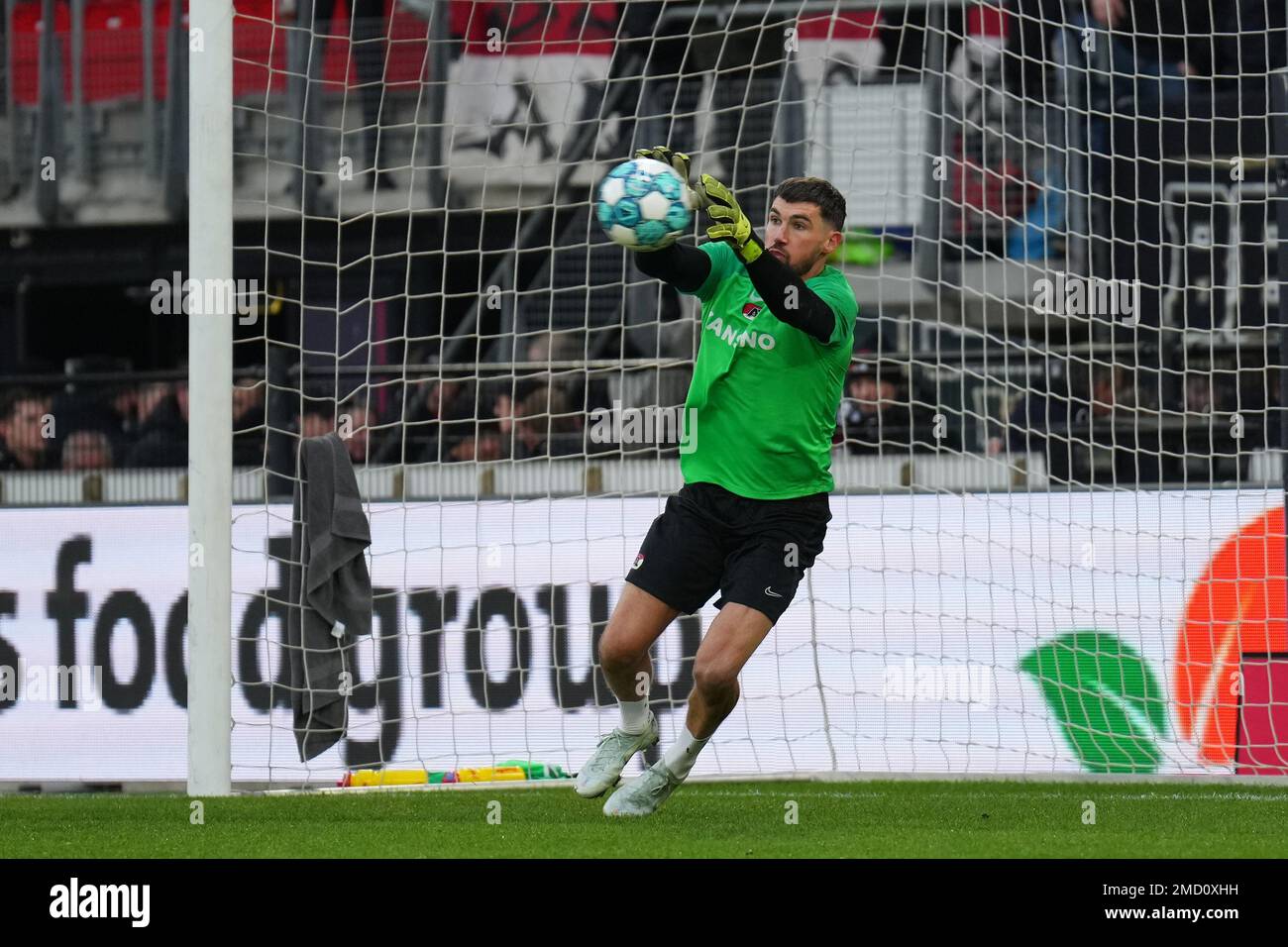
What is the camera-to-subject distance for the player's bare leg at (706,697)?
18.5 feet

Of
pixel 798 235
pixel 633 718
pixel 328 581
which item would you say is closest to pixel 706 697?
pixel 633 718

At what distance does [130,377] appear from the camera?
31.2 feet

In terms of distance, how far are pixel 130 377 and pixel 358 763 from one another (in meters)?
2.55

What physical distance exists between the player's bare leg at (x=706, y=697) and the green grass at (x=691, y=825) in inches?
3.9

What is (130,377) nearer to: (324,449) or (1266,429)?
(324,449)

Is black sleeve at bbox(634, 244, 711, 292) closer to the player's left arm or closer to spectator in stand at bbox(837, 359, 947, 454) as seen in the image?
the player's left arm

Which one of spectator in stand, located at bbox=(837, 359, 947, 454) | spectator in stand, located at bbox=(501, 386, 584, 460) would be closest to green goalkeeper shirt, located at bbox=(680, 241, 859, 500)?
spectator in stand, located at bbox=(837, 359, 947, 454)

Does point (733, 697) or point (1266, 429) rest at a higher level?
point (1266, 429)

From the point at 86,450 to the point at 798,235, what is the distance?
16.0ft

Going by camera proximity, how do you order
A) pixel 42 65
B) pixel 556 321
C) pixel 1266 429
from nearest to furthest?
1. pixel 1266 429
2. pixel 556 321
3. pixel 42 65

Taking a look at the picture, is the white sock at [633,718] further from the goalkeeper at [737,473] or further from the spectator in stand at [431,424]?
the spectator in stand at [431,424]

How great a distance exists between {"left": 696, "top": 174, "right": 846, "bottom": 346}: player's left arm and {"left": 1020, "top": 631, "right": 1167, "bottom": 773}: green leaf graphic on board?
3.10 metres
